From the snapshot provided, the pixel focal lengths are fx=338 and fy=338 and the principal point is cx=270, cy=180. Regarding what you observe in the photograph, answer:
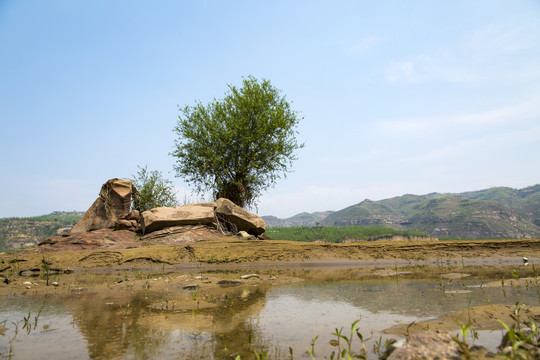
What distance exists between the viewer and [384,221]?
127000mm

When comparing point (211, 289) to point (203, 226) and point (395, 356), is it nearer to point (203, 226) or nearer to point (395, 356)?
point (395, 356)

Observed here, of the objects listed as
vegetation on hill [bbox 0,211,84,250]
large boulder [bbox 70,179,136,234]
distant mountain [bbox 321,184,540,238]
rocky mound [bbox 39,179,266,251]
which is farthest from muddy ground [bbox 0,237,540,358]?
distant mountain [bbox 321,184,540,238]

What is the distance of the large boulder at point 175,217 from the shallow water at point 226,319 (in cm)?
940

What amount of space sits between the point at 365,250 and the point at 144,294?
9642 millimetres

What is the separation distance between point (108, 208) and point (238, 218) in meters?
7.33

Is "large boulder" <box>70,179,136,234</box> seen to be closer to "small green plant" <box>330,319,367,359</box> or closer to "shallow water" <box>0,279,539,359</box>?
"shallow water" <box>0,279,539,359</box>

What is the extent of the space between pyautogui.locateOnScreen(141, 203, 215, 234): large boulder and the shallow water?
30.8 feet

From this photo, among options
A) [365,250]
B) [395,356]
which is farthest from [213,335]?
[365,250]

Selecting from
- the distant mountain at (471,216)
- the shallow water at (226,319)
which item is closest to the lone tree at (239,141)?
the shallow water at (226,319)

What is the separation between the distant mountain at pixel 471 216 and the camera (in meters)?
84.5

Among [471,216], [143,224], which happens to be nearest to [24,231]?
[143,224]

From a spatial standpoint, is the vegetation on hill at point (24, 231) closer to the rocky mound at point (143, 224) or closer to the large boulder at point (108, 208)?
Result: the large boulder at point (108, 208)

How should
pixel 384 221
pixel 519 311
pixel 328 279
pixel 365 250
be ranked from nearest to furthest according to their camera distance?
pixel 519 311 < pixel 328 279 < pixel 365 250 < pixel 384 221

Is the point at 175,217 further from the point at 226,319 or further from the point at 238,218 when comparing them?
the point at 226,319
